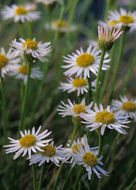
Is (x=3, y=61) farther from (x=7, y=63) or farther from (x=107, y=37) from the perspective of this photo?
(x=107, y=37)

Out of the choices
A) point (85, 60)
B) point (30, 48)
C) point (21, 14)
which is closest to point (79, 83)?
point (85, 60)

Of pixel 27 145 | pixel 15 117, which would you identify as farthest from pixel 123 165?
pixel 15 117

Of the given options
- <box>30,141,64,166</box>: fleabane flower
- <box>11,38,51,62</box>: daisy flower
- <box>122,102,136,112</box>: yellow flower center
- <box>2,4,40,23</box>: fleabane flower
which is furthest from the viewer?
<box>2,4,40,23</box>: fleabane flower

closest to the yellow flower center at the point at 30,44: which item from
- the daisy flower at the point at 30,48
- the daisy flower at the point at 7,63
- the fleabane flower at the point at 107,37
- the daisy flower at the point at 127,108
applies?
the daisy flower at the point at 30,48

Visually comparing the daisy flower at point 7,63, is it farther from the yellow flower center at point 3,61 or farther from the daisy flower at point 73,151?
the daisy flower at point 73,151

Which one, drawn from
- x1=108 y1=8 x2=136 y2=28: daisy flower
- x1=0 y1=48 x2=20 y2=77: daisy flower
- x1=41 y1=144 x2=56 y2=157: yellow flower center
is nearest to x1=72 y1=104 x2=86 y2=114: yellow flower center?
x1=41 y1=144 x2=56 y2=157: yellow flower center

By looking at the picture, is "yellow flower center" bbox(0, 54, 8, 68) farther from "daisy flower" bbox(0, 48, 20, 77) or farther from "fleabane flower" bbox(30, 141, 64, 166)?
"fleabane flower" bbox(30, 141, 64, 166)
